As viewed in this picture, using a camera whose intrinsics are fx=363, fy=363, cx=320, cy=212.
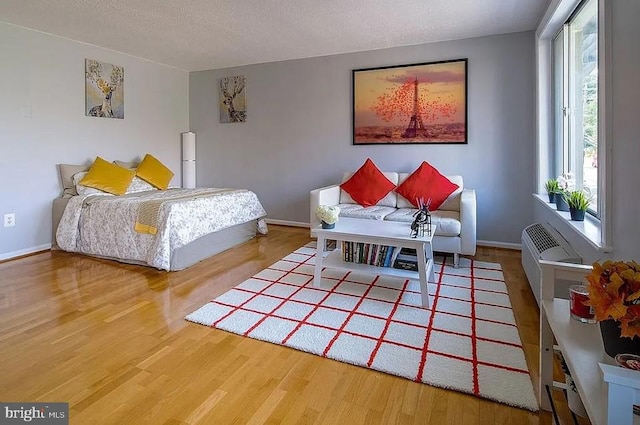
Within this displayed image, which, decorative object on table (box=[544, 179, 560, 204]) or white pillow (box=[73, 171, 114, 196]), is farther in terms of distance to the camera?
white pillow (box=[73, 171, 114, 196])

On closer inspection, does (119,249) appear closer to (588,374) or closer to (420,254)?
(420,254)

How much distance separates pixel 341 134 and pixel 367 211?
4.63 ft

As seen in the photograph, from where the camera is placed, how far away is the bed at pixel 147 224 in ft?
10.7

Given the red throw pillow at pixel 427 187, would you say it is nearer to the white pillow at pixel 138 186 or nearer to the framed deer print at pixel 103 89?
the white pillow at pixel 138 186

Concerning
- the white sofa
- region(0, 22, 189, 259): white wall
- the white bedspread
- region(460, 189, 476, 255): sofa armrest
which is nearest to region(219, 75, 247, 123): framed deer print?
region(0, 22, 189, 259): white wall

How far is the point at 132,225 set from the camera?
3.42m

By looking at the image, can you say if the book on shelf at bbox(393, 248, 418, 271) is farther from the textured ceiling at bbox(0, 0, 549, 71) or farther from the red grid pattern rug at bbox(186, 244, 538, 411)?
the textured ceiling at bbox(0, 0, 549, 71)

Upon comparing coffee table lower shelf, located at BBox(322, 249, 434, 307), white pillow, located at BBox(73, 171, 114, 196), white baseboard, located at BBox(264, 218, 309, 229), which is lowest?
coffee table lower shelf, located at BBox(322, 249, 434, 307)

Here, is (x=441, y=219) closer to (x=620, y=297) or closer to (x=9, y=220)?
(x=620, y=297)

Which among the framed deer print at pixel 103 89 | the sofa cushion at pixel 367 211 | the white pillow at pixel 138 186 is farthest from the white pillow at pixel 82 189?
the sofa cushion at pixel 367 211

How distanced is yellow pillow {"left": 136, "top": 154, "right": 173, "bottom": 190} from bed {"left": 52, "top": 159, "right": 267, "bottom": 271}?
21.4 inches

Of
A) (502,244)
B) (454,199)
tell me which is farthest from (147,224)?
(502,244)

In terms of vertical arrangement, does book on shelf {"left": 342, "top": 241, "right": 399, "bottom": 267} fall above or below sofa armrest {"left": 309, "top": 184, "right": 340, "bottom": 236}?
below

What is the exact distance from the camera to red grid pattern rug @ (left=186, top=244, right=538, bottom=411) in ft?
5.66
